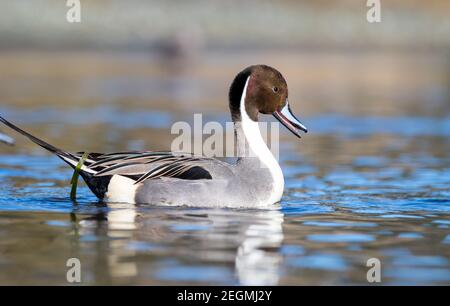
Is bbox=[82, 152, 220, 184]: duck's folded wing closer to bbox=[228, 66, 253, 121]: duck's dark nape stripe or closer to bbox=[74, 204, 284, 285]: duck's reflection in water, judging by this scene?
bbox=[74, 204, 284, 285]: duck's reflection in water

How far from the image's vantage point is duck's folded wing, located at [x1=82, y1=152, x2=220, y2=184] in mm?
10109

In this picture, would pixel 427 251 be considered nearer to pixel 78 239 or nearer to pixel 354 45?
pixel 78 239

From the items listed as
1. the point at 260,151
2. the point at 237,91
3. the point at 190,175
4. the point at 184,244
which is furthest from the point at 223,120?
the point at 184,244

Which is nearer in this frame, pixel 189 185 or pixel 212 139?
pixel 189 185

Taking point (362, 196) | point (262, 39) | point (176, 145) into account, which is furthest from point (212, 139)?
point (262, 39)

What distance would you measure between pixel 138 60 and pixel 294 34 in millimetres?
11848

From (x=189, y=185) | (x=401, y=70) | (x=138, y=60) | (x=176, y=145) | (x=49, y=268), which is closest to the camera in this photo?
(x=49, y=268)

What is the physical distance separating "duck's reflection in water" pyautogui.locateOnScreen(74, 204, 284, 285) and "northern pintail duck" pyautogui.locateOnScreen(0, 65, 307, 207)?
6.2 inches

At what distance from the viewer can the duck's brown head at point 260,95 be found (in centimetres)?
1057

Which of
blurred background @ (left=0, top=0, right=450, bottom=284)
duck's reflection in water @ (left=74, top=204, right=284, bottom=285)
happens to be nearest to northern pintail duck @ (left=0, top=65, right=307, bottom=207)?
duck's reflection in water @ (left=74, top=204, right=284, bottom=285)

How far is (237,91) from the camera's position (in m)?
10.6

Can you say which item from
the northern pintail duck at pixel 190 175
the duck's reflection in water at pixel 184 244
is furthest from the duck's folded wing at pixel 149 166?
the duck's reflection in water at pixel 184 244

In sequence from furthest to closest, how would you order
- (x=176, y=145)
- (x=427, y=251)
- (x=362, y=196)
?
(x=176, y=145) < (x=362, y=196) < (x=427, y=251)

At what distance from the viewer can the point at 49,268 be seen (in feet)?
24.4
